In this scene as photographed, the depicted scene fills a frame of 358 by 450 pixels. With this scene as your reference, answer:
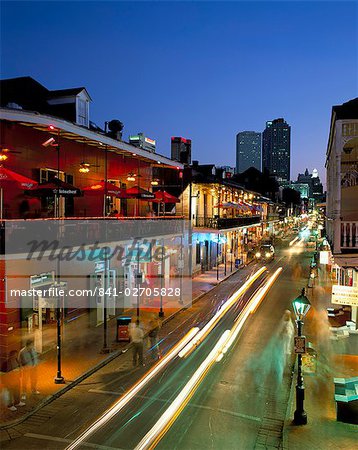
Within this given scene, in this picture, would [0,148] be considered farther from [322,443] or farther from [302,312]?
[322,443]

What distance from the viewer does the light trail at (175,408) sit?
931cm

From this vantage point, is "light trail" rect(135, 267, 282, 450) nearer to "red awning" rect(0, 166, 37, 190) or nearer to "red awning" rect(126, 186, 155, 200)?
"red awning" rect(126, 186, 155, 200)

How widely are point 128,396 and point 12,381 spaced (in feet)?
12.6

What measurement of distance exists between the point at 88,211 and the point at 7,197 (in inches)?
228

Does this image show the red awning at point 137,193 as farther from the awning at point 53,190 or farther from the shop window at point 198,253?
the shop window at point 198,253

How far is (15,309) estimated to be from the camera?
49.3ft

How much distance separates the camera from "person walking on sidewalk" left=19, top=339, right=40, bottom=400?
1156 cm

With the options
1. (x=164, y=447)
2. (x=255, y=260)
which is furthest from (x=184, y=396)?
(x=255, y=260)

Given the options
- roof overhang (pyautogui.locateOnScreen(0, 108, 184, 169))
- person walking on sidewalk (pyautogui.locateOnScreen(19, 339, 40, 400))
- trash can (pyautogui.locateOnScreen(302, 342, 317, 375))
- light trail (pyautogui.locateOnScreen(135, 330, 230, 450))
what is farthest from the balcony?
person walking on sidewalk (pyautogui.locateOnScreen(19, 339, 40, 400))

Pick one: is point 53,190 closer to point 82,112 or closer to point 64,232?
point 64,232

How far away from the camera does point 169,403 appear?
11.3m

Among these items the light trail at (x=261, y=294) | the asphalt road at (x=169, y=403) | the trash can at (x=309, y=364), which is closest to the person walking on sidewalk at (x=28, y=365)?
the asphalt road at (x=169, y=403)


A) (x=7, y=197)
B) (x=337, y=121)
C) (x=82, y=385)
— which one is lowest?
(x=82, y=385)

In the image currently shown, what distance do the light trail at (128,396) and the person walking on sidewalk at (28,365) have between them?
249 centimetres
